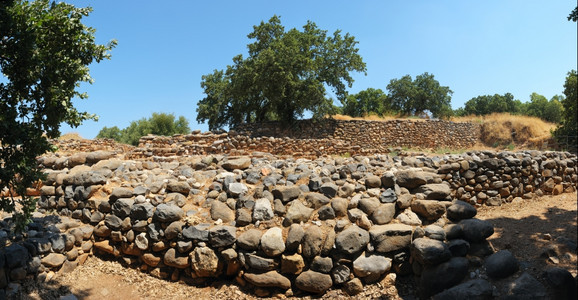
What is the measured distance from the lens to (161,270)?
6.73m

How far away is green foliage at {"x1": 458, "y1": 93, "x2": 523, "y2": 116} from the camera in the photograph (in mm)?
36188

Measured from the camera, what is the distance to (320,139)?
1636cm

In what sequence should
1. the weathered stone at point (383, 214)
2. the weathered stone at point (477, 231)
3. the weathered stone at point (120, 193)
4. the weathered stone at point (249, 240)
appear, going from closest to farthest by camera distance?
the weathered stone at point (477, 231) < the weathered stone at point (249, 240) < the weathered stone at point (383, 214) < the weathered stone at point (120, 193)

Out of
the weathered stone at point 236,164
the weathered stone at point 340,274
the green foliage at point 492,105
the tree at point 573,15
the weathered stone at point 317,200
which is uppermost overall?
the green foliage at point 492,105

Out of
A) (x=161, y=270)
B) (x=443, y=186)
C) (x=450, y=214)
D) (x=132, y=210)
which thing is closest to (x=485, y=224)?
(x=450, y=214)

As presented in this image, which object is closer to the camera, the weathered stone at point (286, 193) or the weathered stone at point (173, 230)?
the weathered stone at point (173, 230)

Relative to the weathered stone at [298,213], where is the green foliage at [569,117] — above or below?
above

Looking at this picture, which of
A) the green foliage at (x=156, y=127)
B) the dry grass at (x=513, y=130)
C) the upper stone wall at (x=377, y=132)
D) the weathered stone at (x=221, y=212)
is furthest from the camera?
the green foliage at (x=156, y=127)

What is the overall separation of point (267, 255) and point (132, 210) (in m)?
3.17

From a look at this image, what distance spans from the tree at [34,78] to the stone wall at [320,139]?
22.4 ft

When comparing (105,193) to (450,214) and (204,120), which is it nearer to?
(450,214)

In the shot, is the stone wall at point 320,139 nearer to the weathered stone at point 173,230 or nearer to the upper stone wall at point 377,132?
the upper stone wall at point 377,132

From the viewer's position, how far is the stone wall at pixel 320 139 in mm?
13781

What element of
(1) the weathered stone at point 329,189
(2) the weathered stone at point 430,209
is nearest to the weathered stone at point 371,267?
(2) the weathered stone at point 430,209
